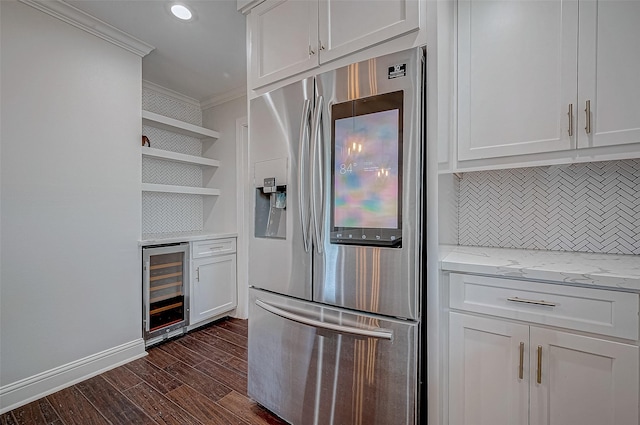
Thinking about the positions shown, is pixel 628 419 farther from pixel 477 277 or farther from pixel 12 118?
pixel 12 118

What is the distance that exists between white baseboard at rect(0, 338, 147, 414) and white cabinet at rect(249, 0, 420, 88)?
2278 millimetres

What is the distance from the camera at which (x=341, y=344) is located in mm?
1376

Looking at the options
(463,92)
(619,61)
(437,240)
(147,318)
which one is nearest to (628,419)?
(437,240)

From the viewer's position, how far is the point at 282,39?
1665 mm

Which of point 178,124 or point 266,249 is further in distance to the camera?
point 178,124

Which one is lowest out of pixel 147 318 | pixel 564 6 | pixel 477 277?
pixel 147 318

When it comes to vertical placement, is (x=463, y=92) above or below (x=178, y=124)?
below

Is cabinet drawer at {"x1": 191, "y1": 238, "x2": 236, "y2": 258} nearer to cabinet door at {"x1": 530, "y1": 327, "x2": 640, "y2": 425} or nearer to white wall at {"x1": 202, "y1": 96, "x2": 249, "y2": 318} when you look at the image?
white wall at {"x1": 202, "y1": 96, "x2": 249, "y2": 318}

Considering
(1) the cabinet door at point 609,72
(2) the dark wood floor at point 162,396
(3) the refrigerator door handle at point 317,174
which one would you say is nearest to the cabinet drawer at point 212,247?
(2) the dark wood floor at point 162,396

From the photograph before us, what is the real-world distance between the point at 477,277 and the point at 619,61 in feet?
3.43

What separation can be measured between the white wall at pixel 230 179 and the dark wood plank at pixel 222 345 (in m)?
0.52

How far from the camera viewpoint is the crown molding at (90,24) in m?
1.90

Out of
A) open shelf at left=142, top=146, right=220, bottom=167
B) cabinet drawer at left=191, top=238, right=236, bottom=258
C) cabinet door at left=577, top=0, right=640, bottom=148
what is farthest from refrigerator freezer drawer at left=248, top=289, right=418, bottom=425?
open shelf at left=142, top=146, right=220, bottom=167

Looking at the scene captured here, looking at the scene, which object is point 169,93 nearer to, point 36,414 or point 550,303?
point 36,414
